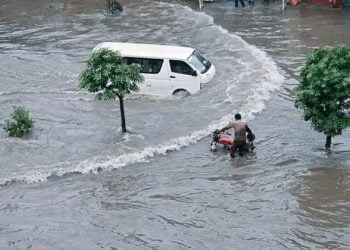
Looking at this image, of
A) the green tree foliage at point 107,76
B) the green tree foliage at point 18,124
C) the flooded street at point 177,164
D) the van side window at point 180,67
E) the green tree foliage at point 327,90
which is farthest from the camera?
the van side window at point 180,67

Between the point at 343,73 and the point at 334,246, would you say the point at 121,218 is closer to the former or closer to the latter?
the point at 334,246

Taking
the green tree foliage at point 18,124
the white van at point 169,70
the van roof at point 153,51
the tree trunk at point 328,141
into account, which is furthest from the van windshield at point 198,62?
the tree trunk at point 328,141

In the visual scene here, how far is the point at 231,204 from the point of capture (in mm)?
11617

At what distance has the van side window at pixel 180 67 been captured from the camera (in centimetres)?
1814

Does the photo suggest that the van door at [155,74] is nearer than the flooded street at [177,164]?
No

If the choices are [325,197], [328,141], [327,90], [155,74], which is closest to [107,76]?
[155,74]

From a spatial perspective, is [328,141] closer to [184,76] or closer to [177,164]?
[177,164]

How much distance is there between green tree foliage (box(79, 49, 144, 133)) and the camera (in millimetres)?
14656

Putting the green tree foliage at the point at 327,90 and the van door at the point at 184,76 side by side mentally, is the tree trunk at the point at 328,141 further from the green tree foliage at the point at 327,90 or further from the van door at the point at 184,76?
the van door at the point at 184,76

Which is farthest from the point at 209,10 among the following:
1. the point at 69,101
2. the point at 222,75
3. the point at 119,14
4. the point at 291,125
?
the point at 291,125

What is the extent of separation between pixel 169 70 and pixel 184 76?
1.69 ft

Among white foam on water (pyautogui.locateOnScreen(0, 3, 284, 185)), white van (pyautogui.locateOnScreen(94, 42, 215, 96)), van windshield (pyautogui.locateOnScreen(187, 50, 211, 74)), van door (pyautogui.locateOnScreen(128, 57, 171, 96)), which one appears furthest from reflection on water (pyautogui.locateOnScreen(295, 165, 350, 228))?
van door (pyautogui.locateOnScreen(128, 57, 171, 96))

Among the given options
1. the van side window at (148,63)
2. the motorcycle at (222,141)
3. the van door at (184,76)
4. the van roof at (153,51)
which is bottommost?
the motorcycle at (222,141)

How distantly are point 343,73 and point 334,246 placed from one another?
420 centimetres
